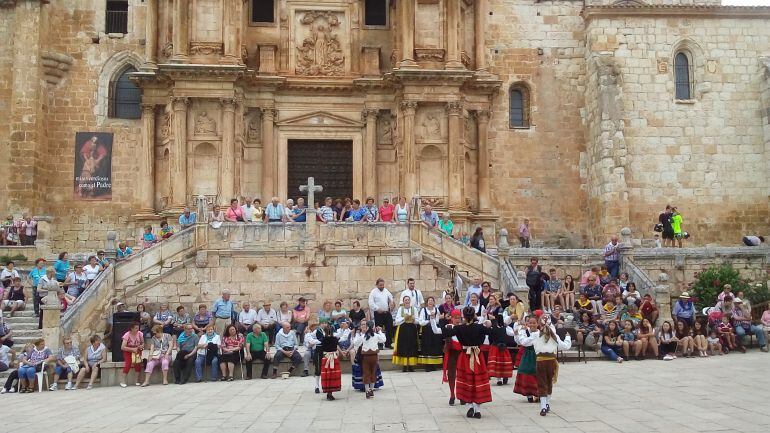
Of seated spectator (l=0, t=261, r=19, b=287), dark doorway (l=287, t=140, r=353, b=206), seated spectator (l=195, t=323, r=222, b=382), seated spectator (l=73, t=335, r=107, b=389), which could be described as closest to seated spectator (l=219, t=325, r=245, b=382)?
seated spectator (l=195, t=323, r=222, b=382)

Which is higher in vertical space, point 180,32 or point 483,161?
point 180,32

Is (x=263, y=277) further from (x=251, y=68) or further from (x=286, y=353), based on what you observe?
(x=251, y=68)

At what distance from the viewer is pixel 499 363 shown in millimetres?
14523

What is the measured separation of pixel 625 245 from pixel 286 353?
35.6 ft

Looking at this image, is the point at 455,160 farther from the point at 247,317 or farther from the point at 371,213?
the point at 247,317

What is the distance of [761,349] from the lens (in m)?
19.8

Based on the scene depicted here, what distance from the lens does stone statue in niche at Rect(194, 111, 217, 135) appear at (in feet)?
88.0

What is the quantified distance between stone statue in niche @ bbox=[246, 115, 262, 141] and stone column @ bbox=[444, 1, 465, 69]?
6966 millimetres

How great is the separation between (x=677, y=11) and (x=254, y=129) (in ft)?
52.4

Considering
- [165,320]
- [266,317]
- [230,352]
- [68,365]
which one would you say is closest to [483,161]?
[266,317]

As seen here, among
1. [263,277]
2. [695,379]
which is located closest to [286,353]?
[263,277]

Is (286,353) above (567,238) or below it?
below

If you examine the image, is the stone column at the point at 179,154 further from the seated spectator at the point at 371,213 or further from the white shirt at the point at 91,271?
the seated spectator at the point at 371,213

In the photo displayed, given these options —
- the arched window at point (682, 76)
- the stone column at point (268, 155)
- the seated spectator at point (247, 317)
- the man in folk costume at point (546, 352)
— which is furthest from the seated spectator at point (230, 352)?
the arched window at point (682, 76)
